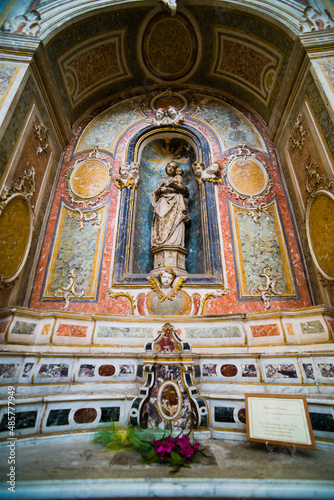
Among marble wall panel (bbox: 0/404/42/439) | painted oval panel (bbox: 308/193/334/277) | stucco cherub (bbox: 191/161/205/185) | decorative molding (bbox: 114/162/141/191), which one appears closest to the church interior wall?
marble wall panel (bbox: 0/404/42/439)

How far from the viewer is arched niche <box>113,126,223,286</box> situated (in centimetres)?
564

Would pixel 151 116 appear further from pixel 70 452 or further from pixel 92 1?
pixel 70 452

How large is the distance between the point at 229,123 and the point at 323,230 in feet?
14.6

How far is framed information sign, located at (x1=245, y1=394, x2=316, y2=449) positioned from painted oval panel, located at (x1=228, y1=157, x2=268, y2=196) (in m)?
4.94

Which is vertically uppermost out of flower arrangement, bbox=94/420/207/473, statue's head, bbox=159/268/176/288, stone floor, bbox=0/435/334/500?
statue's head, bbox=159/268/176/288

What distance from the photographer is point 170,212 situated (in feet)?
20.7

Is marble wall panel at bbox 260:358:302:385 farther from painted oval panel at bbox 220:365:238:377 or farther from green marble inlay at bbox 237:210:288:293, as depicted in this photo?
green marble inlay at bbox 237:210:288:293

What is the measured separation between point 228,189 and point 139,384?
481 centimetres

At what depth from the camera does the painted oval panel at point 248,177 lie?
21.1 ft

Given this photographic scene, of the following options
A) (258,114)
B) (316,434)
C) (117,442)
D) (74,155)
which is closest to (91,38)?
(74,155)

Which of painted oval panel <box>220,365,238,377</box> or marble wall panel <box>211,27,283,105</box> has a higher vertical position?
marble wall panel <box>211,27,283,105</box>

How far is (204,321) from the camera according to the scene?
4199mm

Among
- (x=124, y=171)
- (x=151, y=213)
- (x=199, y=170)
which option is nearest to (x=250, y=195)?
(x=199, y=170)

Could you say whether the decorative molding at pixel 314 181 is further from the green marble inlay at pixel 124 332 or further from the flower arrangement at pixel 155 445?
the flower arrangement at pixel 155 445
